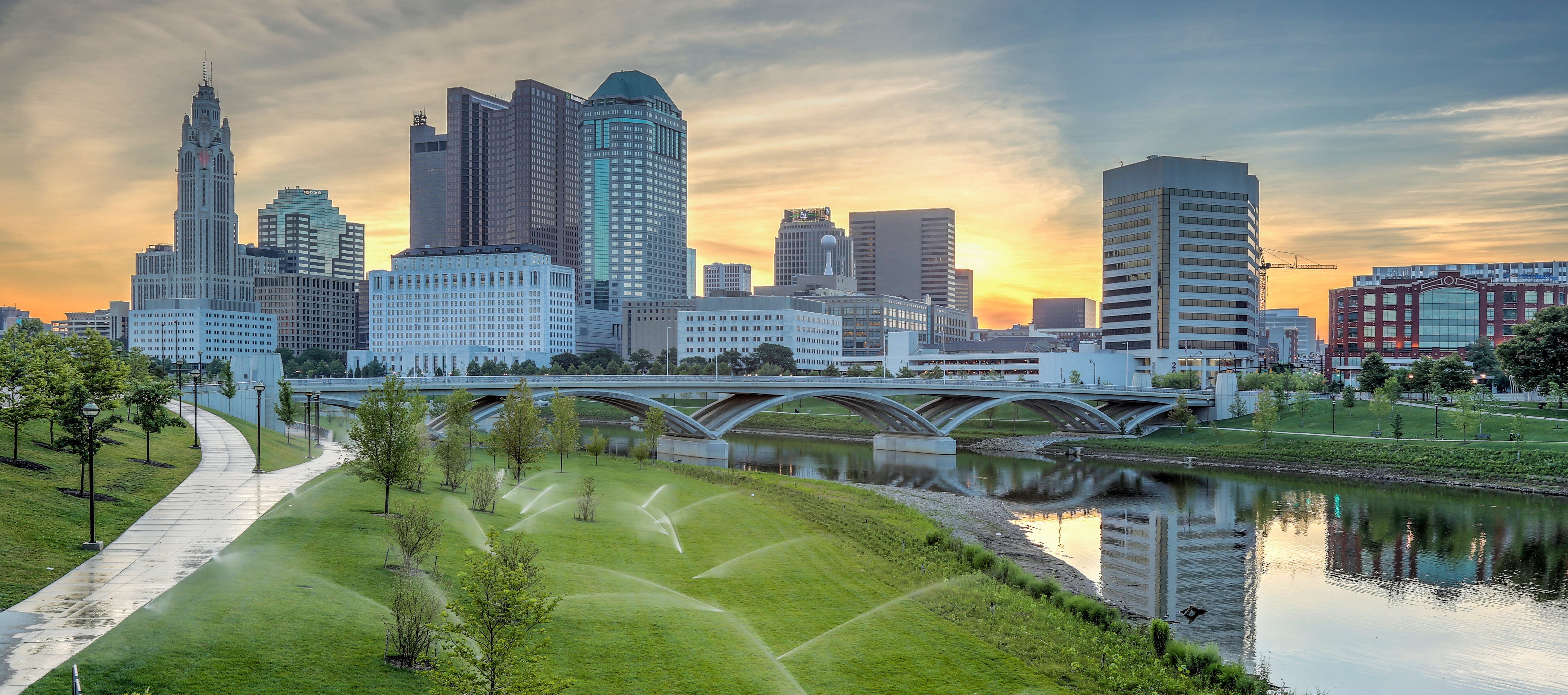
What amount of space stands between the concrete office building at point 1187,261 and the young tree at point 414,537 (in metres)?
140

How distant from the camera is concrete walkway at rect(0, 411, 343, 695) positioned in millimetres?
16750

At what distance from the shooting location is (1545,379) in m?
80.4

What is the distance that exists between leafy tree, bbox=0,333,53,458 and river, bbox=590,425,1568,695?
37758mm

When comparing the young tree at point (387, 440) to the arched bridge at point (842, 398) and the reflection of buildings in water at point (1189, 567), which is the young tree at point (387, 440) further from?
the arched bridge at point (842, 398)

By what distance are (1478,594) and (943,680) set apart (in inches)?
1073

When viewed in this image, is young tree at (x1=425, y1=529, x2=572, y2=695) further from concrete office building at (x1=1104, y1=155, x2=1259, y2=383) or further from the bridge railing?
concrete office building at (x1=1104, y1=155, x2=1259, y2=383)

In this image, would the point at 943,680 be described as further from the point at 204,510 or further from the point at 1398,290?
the point at 1398,290

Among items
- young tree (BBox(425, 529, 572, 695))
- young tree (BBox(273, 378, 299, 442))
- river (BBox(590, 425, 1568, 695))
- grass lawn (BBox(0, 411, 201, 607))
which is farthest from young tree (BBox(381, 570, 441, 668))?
young tree (BBox(273, 378, 299, 442))

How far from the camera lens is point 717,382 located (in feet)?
291

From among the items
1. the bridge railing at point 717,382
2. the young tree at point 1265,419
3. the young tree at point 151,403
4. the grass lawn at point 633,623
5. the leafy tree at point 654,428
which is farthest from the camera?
the young tree at point 1265,419

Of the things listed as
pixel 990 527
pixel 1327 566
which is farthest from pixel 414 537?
pixel 1327 566

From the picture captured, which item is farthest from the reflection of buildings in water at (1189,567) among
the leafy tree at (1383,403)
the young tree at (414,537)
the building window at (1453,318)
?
the building window at (1453,318)

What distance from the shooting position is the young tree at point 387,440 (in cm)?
3198

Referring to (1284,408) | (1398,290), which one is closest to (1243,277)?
(1398,290)
